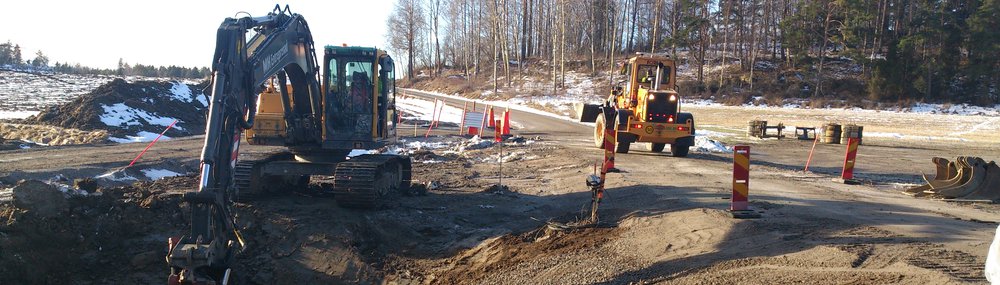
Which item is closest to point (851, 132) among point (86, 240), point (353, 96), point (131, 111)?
point (353, 96)

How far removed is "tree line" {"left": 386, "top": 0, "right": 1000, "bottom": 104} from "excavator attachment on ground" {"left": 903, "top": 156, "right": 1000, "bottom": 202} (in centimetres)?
3800

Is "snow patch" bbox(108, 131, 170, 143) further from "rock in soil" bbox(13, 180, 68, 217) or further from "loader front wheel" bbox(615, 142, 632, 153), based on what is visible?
"loader front wheel" bbox(615, 142, 632, 153)

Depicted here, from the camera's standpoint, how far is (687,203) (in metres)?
10.3

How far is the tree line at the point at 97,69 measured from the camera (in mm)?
69150

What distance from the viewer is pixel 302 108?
36.7 feet

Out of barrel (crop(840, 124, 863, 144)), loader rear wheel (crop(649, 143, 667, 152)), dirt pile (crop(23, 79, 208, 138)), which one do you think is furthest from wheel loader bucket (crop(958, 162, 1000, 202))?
dirt pile (crop(23, 79, 208, 138))

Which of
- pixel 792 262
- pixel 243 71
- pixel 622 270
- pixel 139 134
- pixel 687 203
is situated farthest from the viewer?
pixel 139 134

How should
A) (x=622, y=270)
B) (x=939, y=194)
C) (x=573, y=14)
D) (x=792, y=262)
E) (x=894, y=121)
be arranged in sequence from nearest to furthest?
(x=792, y=262)
(x=622, y=270)
(x=939, y=194)
(x=894, y=121)
(x=573, y=14)

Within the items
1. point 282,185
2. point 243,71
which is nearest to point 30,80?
point 282,185

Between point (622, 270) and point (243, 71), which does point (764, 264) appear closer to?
point (622, 270)

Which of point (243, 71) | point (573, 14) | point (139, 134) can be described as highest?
point (573, 14)

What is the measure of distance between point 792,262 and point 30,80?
A: 5782 cm

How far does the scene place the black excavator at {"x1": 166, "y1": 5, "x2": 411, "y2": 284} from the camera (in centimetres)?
780

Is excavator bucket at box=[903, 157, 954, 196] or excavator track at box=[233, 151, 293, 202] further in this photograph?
excavator bucket at box=[903, 157, 954, 196]
